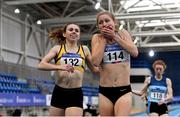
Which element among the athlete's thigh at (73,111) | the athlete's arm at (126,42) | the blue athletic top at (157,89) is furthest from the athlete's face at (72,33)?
the blue athletic top at (157,89)

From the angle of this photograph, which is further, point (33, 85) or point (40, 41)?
point (40, 41)

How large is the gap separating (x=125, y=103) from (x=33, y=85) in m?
17.2

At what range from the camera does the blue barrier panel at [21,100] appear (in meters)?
14.7

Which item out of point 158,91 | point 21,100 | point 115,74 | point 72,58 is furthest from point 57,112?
point 21,100

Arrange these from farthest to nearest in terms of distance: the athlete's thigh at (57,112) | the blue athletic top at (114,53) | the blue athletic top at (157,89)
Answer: the blue athletic top at (157,89), the athlete's thigh at (57,112), the blue athletic top at (114,53)

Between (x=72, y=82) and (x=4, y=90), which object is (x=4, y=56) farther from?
(x=72, y=82)

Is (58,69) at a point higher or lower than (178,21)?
lower

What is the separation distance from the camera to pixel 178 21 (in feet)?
97.2

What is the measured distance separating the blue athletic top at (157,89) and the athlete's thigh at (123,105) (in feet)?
11.3

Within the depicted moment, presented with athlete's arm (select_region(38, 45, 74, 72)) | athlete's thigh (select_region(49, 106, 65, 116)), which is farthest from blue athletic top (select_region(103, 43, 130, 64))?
athlete's thigh (select_region(49, 106, 65, 116))

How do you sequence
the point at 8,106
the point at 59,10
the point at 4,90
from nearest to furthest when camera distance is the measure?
1. the point at 8,106
2. the point at 4,90
3. the point at 59,10

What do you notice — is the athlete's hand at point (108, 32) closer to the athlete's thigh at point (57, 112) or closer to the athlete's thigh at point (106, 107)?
the athlete's thigh at point (106, 107)

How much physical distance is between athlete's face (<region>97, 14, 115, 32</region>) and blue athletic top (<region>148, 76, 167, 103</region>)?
3.68 m

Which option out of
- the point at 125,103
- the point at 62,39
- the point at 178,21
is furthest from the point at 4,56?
the point at 125,103
